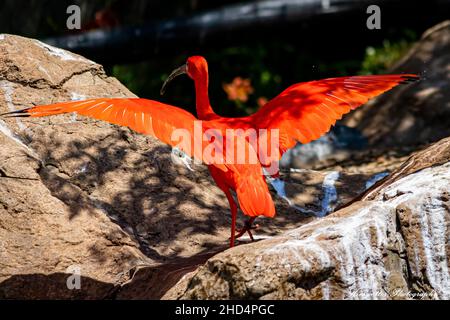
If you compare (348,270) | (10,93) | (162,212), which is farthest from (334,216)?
(10,93)

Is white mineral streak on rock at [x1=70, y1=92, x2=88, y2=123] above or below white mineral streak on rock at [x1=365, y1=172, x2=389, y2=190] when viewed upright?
above

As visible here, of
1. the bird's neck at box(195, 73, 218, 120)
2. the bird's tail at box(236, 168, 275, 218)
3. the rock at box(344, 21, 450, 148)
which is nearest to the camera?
the bird's tail at box(236, 168, 275, 218)

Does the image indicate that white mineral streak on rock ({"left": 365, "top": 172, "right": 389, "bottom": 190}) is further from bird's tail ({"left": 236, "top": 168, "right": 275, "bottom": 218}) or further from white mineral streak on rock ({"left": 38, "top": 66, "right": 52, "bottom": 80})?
white mineral streak on rock ({"left": 38, "top": 66, "right": 52, "bottom": 80})

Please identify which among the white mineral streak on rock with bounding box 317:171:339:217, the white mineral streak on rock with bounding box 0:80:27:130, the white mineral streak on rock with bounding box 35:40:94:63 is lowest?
the white mineral streak on rock with bounding box 317:171:339:217

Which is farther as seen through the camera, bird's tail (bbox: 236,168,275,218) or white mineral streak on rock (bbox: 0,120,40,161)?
white mineral streak on rock (bbox: 0,120,40,161)

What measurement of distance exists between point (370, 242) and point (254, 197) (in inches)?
30.8

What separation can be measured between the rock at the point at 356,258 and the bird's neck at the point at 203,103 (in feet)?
4.07

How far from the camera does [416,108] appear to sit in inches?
396

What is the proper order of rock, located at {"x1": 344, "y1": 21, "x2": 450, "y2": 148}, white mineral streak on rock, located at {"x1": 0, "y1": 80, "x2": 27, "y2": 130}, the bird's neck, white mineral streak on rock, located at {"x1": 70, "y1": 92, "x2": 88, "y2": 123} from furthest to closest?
rock, located at {"x1": 344, "y1": 21, "x2": 450, "y2": 148}
white mineral streak on rock, located at {"x1": 70, "y1": 92, "x2": 88, "y2": 123}
white mineral streak on rock, located at {"x1": 0, "y1": 80, "x2": 27, "y2": 130}
the bird's neck

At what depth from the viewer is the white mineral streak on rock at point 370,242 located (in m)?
4.80

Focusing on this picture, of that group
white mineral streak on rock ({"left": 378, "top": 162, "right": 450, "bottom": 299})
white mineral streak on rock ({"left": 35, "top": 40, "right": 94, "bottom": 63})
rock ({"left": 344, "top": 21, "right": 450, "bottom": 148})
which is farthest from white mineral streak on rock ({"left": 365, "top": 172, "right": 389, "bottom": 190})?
white mineral streak on rock ({"left": 35, "top": 40, "right": 94, "bottom": 63})

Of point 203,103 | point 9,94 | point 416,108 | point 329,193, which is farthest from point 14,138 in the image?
point 416,108

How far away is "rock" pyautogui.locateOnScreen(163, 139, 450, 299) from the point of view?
15.4 ft
